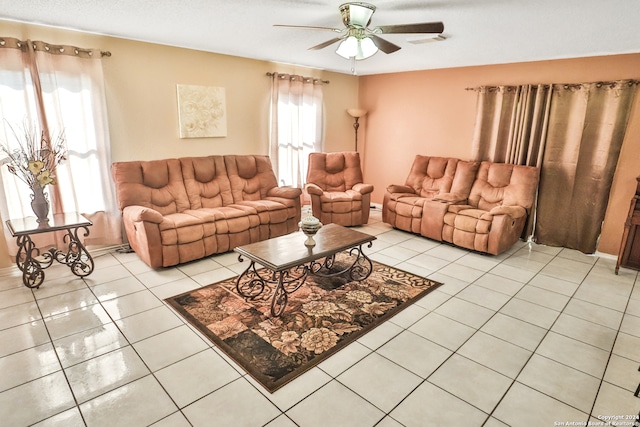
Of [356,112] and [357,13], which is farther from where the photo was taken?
[356,112]

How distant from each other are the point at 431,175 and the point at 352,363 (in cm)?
349

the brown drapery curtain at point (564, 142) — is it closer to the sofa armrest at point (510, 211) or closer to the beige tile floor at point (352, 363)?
the sofa armrest at point (510, 211)

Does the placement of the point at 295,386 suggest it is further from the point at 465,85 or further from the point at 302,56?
the point at 465,85

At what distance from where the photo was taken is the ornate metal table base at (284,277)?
8.86ft

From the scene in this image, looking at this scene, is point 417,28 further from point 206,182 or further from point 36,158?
point 36,158

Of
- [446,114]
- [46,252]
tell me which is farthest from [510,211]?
[46,252]

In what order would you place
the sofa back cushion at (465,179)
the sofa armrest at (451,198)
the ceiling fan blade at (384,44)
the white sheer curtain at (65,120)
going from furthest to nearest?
the sofa back cushion at (465,179) < the sofa armrest at (451,198) < the white sheer curtain at (65,120) < the ceiling fan blade at (384,44)

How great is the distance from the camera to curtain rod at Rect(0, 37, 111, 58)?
10.1 ft

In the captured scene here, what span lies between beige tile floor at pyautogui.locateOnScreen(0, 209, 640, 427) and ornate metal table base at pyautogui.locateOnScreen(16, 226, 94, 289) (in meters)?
0.12

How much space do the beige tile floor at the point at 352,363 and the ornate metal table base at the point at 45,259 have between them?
0.38 feet

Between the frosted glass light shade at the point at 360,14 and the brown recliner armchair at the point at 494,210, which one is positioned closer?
the frosted glass light shade at the point at 360,14

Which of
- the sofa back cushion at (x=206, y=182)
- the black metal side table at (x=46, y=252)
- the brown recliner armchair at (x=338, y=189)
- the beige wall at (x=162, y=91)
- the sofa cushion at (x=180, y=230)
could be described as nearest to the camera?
the black metal side table at (x=46, y=252)

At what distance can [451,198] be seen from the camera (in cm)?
446

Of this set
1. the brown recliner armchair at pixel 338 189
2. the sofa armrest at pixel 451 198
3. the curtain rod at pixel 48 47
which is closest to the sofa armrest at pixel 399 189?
the brown recliner armchair at pixel 338 189
